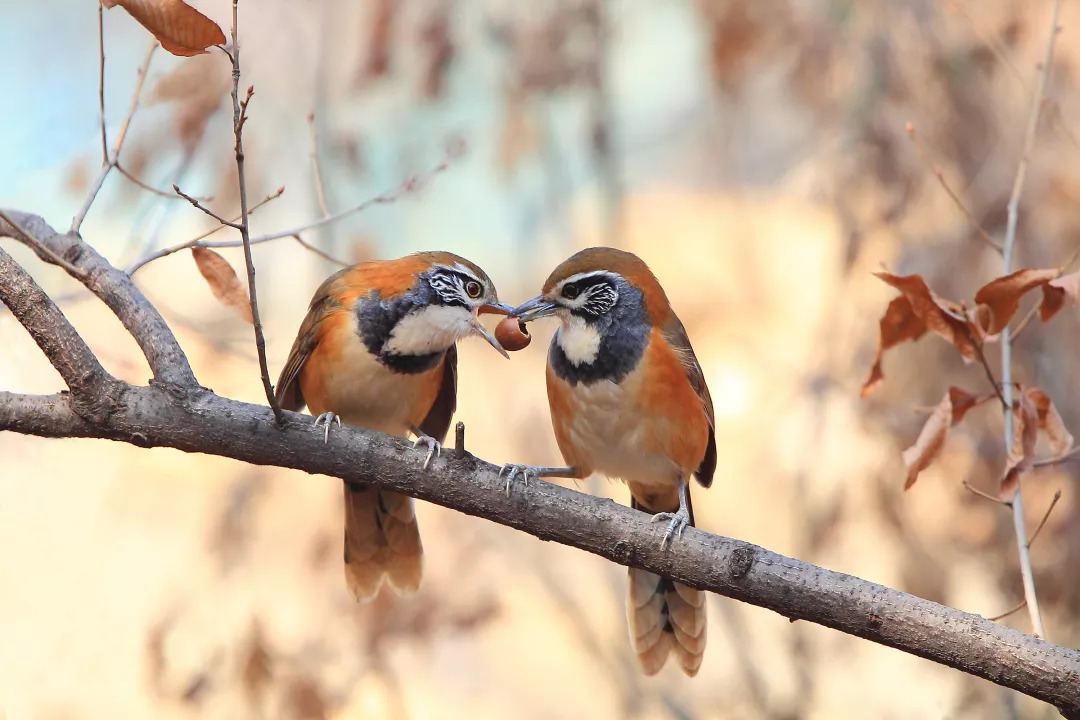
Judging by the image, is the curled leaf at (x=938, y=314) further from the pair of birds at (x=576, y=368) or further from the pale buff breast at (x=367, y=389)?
the pale buff breast at (x=367, y=389)

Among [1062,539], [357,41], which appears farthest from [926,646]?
[357,41]

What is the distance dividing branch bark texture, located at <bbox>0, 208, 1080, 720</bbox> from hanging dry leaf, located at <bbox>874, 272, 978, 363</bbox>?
73 centimetres

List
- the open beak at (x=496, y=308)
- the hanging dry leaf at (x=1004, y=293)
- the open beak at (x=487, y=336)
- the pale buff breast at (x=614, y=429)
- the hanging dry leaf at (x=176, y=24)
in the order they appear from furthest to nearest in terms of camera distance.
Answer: the open beak at (x=496, y=308) < the open beak at (x=487, y=336) < the pale buff breast at (x=614, y=429) < the hanging dry leaf at (x=1004, y=293) < the hanging dry leaf at (x=176, y=24)

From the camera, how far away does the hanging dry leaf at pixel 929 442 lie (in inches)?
110

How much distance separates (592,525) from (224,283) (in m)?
1.30

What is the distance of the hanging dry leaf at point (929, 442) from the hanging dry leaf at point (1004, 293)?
24cm

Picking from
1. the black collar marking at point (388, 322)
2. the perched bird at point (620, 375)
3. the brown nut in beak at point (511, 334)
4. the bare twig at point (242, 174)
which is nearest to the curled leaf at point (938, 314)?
the perched bird at point (620, 375)

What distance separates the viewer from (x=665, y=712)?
567 cm

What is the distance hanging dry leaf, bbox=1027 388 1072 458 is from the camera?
113 inches

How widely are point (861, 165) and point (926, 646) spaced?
11.7 feet

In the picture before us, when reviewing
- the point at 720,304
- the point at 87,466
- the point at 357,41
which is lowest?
the point at 87,466

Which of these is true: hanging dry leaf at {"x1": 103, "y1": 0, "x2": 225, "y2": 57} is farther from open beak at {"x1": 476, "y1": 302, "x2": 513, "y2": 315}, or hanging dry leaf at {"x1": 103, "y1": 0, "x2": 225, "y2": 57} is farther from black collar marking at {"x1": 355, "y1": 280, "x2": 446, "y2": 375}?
open beak at {"x1": 476, "y1": 302, "x2": 513, "y2": 315}

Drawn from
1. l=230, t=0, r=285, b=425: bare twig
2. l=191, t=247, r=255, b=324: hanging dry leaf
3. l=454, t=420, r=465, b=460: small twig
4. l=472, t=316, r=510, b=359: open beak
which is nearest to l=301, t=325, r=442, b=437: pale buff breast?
l=472, t=316, r=510, b=359: open beak

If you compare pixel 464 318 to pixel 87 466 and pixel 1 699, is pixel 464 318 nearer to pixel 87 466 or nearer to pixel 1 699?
pixel 1 699
